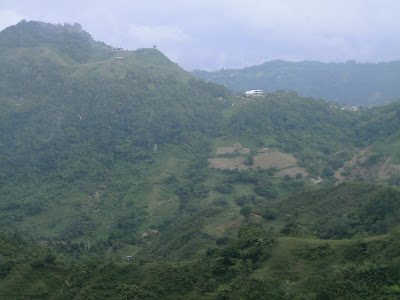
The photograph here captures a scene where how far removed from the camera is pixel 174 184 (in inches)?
2021

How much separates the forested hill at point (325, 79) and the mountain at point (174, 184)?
71572mm

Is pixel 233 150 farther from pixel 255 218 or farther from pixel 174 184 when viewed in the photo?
pixel 255 218

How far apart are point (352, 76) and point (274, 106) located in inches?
3840

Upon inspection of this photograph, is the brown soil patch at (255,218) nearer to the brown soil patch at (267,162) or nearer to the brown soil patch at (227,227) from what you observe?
the brown soil patch at (227,227)

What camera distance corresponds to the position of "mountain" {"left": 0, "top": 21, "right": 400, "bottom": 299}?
17.3m

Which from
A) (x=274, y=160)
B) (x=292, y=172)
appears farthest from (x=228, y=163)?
(x=292, y=172)

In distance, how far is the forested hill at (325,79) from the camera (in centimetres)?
13725

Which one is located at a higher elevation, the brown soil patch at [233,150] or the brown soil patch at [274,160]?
the brown soil patch at [233,150]

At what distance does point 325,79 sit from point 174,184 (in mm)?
123001

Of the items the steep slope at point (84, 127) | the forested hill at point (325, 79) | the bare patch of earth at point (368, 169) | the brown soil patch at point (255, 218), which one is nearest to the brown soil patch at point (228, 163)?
the steep slope at point (84, 127)

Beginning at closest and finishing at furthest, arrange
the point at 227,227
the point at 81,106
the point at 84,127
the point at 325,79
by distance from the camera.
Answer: the point at 227,227
the point at 84,127
the point at 81,106
the point at 325,79

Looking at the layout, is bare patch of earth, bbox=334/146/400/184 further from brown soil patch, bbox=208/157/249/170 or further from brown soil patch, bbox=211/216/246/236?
brown soil patch, bbox=211/216/246/236

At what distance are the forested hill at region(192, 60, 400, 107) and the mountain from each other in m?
71.6

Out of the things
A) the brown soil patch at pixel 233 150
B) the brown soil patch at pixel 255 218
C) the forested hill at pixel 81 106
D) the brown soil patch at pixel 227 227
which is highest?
the forested hill at pixel 81 106
